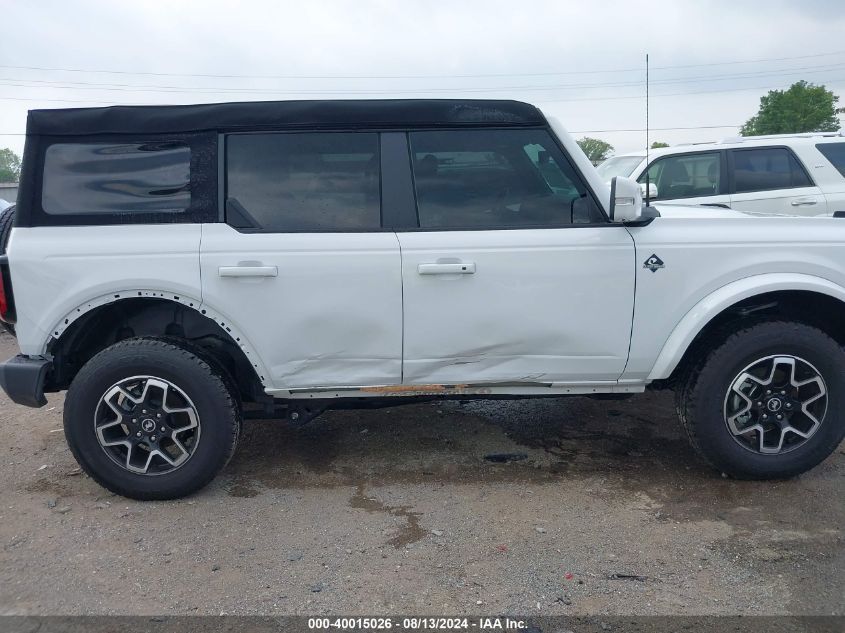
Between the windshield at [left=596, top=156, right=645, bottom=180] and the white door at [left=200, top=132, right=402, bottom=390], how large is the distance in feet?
16.3

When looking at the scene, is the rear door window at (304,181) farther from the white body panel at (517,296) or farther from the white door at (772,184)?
the white door at (772,184)

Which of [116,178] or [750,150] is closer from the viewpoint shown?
[116,178]

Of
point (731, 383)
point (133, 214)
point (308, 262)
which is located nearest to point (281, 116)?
point (308, 262)

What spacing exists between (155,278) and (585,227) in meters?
2.20

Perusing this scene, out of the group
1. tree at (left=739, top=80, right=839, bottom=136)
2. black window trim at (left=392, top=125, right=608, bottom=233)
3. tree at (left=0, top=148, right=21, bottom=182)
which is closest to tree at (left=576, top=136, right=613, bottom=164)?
black window trim at (left=392, top=125, right=608, bottom=233)

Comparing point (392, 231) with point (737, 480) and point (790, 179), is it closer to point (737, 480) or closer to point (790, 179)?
point (737, 480)

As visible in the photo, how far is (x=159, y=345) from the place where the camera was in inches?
143

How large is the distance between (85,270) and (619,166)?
683 centimetres

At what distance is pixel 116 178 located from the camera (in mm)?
3656

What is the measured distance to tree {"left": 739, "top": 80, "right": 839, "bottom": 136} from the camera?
4281 centimetres

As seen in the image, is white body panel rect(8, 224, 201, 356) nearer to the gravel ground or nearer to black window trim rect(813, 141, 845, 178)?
the gravel ground

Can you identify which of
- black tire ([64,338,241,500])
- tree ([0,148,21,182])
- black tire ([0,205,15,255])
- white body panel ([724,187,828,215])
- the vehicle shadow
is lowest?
the vehicle shadow

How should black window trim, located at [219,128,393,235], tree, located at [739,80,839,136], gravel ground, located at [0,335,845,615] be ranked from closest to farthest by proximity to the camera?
gravel ground, located at [0,335,845,615]
black window trim, located at [219,128,393,235]
tree, located at [739,80,839,136]

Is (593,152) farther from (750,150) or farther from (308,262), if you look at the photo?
(308,262)
